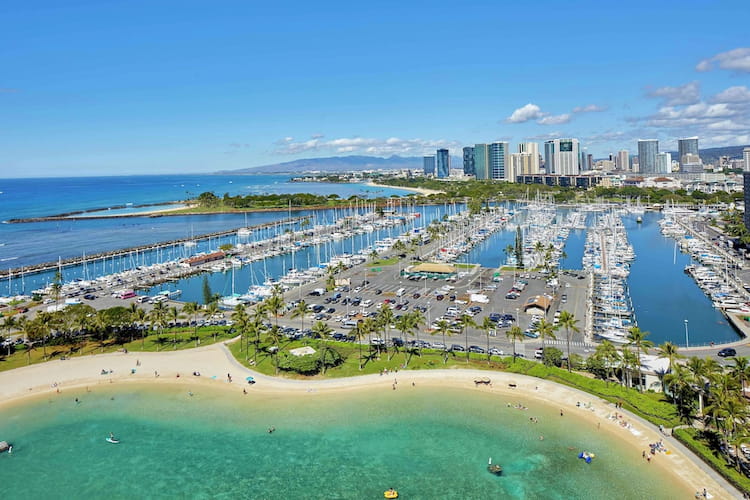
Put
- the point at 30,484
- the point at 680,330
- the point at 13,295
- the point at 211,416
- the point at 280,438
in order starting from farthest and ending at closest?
the point at 13,295 → the point at 680,330 → the point at 211,416 → the point at 280,438 → the point at 30,484

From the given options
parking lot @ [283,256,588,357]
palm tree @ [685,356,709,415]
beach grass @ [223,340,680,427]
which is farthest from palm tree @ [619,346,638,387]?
parking lot @ [283,256,588,357]

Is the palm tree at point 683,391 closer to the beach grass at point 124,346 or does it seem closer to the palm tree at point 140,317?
the beach grass at point 124,346

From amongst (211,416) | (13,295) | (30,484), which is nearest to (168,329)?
(211,416)

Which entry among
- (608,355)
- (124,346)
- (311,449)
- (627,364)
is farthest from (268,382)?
(627,364)

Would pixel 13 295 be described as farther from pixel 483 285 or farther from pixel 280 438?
pixel 483 285

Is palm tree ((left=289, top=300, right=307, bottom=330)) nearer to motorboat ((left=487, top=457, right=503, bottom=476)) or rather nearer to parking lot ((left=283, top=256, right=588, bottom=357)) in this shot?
parking lot ((left=283, top=256, right=588, bottom=357))

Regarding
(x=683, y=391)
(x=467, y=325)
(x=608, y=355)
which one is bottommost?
(x=683, y=391)

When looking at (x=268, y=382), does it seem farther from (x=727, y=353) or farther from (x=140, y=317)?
(x=727, y=353)
